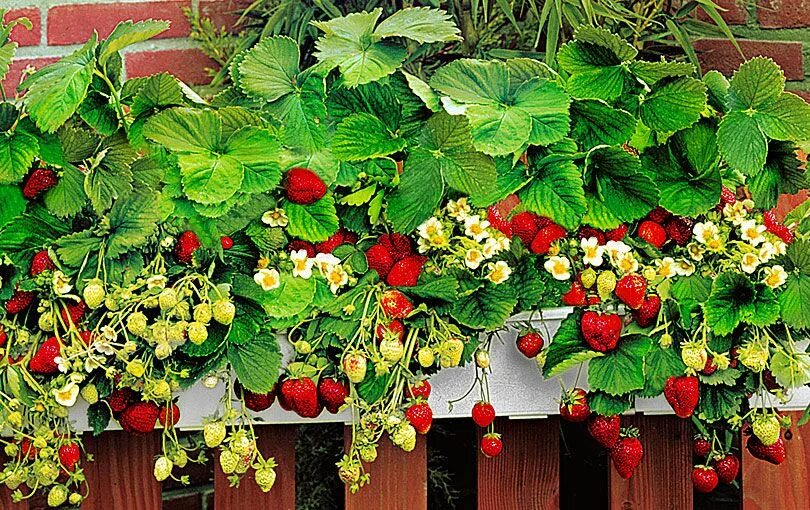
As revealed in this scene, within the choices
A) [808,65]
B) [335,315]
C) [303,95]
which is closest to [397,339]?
[335,315]

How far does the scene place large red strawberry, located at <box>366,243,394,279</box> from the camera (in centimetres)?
85

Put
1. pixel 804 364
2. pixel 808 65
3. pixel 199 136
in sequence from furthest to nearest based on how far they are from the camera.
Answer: pixel 808 65 < pixel 804 364 < pixel 199 136

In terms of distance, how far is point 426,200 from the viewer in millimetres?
815

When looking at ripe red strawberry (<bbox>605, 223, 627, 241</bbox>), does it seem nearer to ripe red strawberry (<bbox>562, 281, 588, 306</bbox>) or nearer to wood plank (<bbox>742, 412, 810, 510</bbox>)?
ripe red strawberry (<bbox>562, 281, 588, 306</bbox>)

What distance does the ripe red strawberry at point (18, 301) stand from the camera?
33.0 inches

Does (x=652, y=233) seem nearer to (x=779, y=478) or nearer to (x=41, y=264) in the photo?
(x=779, y=478)

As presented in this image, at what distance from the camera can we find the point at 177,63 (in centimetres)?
158

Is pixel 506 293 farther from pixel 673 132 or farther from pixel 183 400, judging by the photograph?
pixel 183 400

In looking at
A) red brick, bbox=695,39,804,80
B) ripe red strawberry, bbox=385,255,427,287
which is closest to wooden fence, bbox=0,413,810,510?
ripe red strawberry, bbox=385,255,427,287

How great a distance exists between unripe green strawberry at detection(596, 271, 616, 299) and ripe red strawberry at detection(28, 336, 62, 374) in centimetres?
45

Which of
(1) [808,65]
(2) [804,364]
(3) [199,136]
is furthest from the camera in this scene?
(1) [808,65]

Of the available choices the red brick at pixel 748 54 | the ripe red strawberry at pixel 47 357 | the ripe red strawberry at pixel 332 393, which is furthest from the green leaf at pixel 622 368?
the red brick at pixel 748 54

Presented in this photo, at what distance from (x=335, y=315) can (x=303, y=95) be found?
7.3 inches

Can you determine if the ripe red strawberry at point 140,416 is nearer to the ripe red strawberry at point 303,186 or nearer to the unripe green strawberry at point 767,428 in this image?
the ripe red strawberry at point 303,186
